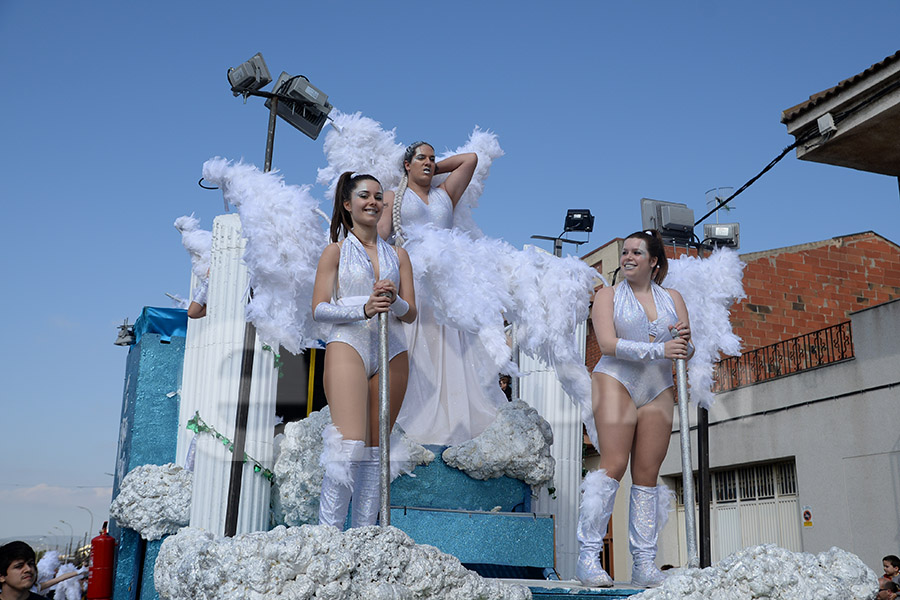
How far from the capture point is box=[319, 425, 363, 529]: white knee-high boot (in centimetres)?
406

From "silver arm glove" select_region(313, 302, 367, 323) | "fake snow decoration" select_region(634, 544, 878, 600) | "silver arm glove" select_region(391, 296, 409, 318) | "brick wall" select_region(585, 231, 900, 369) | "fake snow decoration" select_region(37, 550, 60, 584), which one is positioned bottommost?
"fake snow decoration" select_region(37, 550, 60, 584)

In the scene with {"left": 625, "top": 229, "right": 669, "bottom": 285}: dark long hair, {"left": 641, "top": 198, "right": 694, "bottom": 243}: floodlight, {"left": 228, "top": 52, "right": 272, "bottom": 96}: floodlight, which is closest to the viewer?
{"left": 625, "top": 229, "right": 669, "bottom": 285}: dark long hair

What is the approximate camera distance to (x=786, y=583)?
10.8 ft

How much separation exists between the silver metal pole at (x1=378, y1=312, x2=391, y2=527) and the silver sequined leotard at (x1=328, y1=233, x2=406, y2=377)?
11.1 inches

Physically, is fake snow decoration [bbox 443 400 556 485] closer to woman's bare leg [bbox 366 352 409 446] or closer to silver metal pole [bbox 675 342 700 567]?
woman's bare leg [bbox 366 352 409 446]

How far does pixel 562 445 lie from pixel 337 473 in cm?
245

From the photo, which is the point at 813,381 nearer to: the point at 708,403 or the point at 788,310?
the point at 788,310

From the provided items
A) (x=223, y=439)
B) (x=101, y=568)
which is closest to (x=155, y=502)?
(x=101, y=568)

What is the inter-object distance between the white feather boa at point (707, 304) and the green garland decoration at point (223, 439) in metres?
2.57

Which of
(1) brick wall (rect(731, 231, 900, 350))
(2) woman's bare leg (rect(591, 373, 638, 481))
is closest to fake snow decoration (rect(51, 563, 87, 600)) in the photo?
(2) woman's bare leg (rect(591, 373, 638, 481))

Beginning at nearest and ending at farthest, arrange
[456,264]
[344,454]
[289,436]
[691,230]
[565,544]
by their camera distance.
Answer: [344,454] → [456,264] → [289,436] → [565,544] → [691,230]

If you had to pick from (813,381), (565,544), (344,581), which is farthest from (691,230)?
(813,381)

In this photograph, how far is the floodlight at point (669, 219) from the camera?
7.52 m

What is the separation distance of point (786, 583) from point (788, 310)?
1528 centimetres
